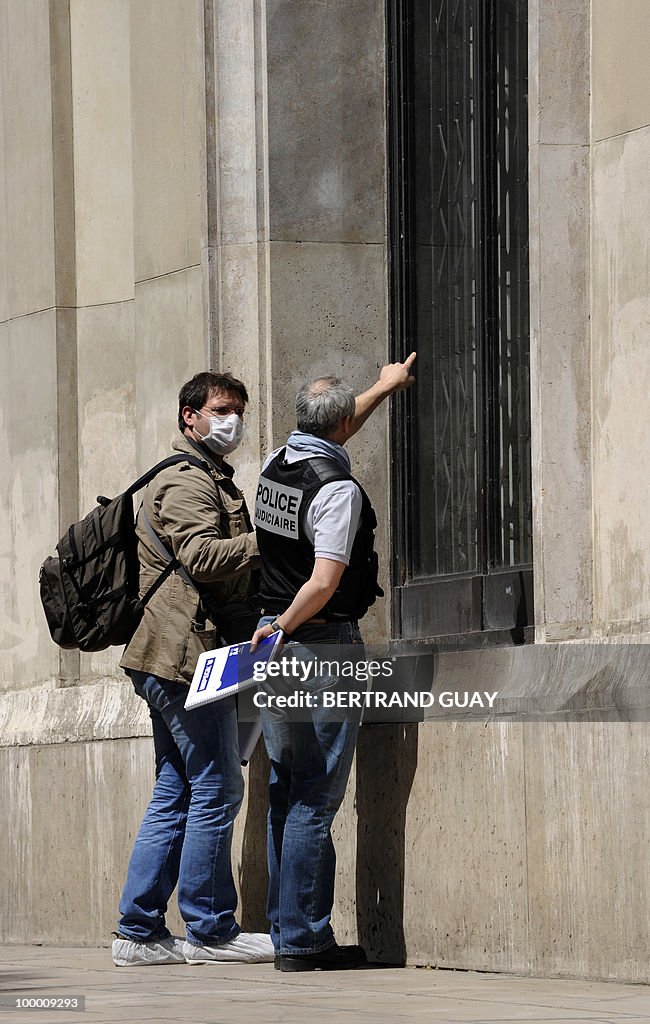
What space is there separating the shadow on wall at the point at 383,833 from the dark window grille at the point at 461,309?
2.24 feet

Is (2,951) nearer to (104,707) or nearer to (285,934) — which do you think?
(104,707)

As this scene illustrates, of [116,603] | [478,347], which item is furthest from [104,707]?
[478,347]

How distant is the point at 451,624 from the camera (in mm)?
8375

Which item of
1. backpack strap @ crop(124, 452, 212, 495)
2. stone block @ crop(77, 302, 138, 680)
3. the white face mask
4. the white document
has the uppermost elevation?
stone block @ crop(77, 302, 138, 680)

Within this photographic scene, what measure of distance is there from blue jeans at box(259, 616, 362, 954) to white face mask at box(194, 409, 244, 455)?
0.82 m

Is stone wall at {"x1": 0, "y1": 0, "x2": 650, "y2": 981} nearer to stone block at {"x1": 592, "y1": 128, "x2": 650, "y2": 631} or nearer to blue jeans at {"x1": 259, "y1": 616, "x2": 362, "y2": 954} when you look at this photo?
stone block at {"x1": 592, "y1": 128, "x2": 650, "y2": 631}

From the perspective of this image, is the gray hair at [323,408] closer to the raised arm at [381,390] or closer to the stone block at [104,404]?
the raised arm at [381,390]

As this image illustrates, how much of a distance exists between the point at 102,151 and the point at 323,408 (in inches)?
136

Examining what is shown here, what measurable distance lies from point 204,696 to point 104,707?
2.33 metres

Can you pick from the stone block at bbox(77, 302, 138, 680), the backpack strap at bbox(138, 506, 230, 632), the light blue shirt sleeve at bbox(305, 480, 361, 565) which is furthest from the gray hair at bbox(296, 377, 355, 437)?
the stone block at bbox(77, 302, 138, 680)

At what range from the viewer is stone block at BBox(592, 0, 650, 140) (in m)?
7.04

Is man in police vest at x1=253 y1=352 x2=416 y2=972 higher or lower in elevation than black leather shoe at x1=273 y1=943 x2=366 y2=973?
higher

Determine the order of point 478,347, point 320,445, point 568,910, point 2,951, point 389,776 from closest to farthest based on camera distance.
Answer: point 568,910 → point 320,445 → point 389,776 → point 478,347 → point 2,951

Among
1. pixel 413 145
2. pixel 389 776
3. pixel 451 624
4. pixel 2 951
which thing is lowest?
pixel 2 951
